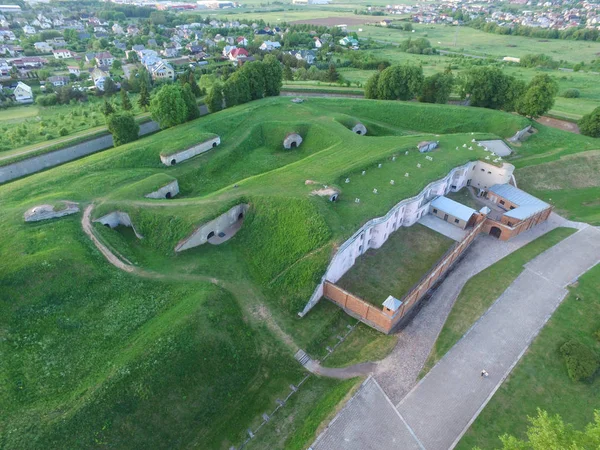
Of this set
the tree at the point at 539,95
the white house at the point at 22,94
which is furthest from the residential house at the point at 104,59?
the tree at the point at 539,95

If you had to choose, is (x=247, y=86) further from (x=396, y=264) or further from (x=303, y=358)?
(x=303, y=358)

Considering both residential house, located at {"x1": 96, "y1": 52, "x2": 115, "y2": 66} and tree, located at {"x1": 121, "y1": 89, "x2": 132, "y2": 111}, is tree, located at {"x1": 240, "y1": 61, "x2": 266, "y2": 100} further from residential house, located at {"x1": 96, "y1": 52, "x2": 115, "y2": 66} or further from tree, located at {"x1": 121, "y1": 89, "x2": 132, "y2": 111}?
residential house, located at {"x1": 96, "y1": 52, "x2": 115, "y2": 66}

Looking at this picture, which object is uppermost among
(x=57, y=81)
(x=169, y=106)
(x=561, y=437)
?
(x=169, y=106)

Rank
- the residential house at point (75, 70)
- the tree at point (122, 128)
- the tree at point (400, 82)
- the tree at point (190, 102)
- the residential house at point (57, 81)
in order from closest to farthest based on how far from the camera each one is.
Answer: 1. the tree at point (122, 128)
2. the tree at point (190, 102)
3. the tree at point (400, 82)
4. the residential house at point (57, 81)
5. the residential house at point (75, 70)

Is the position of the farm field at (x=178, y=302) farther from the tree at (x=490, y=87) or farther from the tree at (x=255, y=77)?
the tree at (x=255, y=77)

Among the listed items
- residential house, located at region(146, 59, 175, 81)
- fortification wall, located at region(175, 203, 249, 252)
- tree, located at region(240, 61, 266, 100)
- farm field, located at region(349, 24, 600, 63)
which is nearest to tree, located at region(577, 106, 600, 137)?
tree, located at region(240, 61, 266, 100)

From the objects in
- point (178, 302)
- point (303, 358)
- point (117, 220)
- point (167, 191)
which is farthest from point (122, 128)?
point (303, 358)
